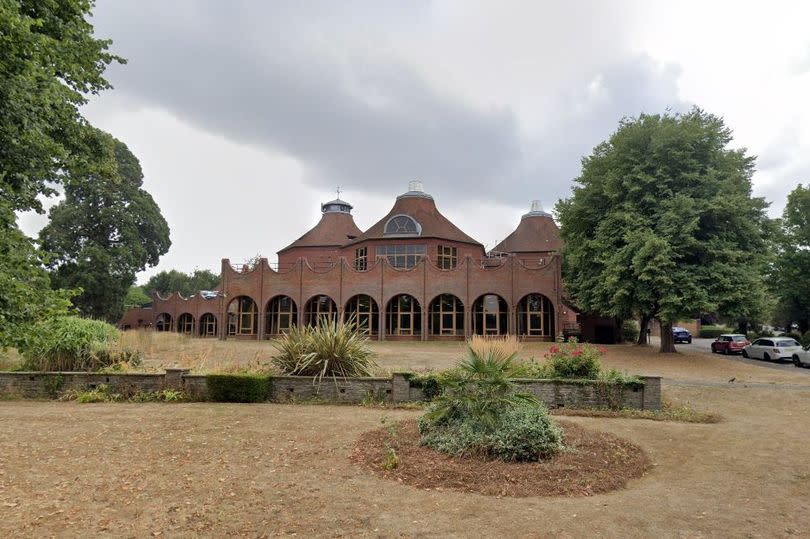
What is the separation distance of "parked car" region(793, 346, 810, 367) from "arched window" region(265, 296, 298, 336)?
2891cm

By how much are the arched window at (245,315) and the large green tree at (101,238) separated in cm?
739

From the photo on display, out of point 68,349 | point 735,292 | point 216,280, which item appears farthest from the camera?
point 216,280

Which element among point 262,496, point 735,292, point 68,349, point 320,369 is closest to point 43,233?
point 68,349

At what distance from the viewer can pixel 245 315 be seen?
38.5 meters

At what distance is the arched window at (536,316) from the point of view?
32.6 meters

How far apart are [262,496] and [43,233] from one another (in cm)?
3712

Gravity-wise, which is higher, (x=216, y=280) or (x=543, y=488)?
(x=216, y=280)

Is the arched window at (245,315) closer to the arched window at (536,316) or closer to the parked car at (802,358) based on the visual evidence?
the arched window at (536,316)

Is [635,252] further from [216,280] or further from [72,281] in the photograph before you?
[216,280]

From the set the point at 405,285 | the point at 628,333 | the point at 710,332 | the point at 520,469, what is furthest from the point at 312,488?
the point at 710,332

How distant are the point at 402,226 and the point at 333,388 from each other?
1115 inches

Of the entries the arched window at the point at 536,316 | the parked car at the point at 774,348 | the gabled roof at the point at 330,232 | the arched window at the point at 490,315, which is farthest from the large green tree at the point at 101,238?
the parked car at the point at 774,348

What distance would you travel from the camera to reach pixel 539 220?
4447 centimetres

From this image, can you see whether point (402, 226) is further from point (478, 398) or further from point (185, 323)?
point (478, 398)
